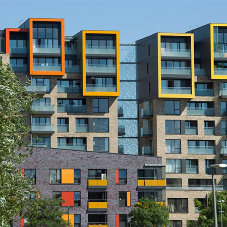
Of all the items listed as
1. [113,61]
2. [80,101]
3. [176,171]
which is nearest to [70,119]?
[80,101]

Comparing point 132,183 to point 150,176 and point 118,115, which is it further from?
point 118,115

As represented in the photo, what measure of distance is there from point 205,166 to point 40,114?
941 inches

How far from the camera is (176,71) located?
343 feet

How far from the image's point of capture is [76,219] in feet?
314

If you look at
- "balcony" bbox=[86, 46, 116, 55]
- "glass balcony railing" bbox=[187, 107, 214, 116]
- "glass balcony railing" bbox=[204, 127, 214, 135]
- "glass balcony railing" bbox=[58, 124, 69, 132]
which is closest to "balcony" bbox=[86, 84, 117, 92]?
"balcony" bbox=[86, 46, 116, 55]

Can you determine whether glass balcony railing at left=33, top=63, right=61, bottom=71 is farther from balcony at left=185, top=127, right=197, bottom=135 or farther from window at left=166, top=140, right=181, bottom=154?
balcony at left=185, top=127, right=197, bottom=135

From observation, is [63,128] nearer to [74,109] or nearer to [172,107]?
[74,109]

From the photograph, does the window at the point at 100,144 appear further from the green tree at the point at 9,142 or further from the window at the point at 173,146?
the green tree at the point at 9,142

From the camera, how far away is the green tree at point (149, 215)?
89.0 metres

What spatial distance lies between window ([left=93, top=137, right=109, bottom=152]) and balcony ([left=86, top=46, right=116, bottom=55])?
38.0 ft

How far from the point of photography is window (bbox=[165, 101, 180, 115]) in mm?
106250

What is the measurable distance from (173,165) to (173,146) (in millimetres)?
2680

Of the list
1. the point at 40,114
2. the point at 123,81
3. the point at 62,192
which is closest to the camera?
the point at 62,192

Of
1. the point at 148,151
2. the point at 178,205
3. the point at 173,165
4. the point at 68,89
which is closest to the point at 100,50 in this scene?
the point at 68,89
